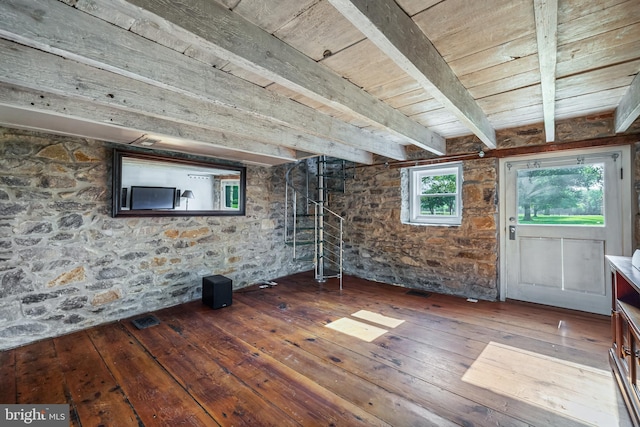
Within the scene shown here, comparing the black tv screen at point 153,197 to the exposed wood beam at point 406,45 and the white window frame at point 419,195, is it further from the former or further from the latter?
the white window frame at point 419,195

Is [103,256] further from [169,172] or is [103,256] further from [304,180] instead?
[304,180]

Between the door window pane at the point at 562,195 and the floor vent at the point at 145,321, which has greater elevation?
the door window pane at the point at 562,195

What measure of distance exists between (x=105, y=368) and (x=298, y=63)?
2620 millimetres

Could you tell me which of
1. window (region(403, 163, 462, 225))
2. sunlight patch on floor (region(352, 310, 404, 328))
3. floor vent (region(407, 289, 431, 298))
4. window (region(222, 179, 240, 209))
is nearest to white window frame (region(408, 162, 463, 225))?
window (region(403, 163, 462, 225))

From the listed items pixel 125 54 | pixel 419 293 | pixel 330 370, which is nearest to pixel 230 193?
pixel 125 54

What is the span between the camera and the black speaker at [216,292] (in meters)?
3.33

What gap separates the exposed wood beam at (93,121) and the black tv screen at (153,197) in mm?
554

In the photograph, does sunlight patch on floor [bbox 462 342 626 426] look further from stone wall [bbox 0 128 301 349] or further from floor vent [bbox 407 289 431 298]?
stone wall [bbox 0 128 301 349]

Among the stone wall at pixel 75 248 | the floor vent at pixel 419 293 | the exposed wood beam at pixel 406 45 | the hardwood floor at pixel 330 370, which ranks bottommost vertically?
the hardwood floor at pixel 330 370

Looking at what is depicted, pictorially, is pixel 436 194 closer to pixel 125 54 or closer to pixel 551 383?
pixel 551 383

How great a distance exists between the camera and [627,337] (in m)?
1.69

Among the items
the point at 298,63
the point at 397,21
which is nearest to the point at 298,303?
the point at 298,63

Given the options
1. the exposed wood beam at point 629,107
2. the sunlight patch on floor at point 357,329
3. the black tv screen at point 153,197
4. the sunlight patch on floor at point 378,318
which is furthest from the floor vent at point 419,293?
the black tv screen at point 153,197

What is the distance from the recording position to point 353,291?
403 cm
